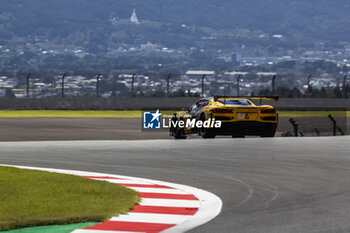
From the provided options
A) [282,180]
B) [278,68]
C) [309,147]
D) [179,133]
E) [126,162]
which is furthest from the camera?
[278,68]

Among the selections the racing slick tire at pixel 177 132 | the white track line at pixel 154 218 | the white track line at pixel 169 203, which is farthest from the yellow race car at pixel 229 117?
the white track line at pixel 154 218

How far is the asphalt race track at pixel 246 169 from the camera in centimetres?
825

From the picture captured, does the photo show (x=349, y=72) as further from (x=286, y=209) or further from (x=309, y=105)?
(x=286, y=209)

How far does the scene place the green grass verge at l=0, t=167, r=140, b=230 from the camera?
807 centimetres

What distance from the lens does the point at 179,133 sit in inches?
842

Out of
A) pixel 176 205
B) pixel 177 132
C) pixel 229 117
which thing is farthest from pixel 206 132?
pixel 176 205

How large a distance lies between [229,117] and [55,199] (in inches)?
423

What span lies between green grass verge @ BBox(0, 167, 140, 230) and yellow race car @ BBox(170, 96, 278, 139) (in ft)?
27.2

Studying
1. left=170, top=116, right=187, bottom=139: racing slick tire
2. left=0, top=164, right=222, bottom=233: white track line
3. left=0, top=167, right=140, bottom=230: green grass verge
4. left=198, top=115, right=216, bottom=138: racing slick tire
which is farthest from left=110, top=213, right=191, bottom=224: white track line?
left=170, top=116, right=187, bottom=139: racing slick tire

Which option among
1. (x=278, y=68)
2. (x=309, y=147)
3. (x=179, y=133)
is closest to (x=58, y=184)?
(x=309, y=147)

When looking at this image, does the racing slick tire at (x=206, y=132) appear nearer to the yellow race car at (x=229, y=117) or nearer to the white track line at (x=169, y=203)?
the yellow race car at (x=229, y=117)

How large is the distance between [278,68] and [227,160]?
181 meters

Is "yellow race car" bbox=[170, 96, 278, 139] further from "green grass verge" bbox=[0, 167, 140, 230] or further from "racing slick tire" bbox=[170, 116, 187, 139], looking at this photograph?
"green grass verge" bbox=[0, 167, 140, 230]

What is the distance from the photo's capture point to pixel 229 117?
19688 millimetres
